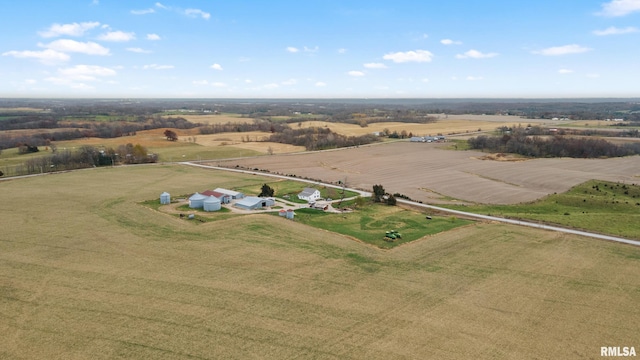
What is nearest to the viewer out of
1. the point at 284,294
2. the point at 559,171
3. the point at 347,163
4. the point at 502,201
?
the point at 284,294

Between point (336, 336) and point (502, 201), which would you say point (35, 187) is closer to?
point (336, 336)

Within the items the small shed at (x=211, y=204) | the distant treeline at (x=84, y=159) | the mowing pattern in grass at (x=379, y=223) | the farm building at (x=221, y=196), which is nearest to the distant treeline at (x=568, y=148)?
the mowing pattern in grass at (x=379, y=223)

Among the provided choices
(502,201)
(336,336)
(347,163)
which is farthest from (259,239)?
(347,163)

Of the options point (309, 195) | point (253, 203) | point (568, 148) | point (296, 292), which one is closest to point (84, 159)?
point (253, 203)

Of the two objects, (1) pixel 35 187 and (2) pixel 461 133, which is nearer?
(1) pixel 35 187

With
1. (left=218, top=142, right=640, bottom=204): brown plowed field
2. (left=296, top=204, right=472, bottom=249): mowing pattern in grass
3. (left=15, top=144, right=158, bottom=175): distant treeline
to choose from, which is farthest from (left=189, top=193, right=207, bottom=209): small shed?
(left=15, top=144, right=158, bottom=175): distant treeline

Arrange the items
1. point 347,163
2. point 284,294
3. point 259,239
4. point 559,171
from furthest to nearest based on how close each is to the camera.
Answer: point 347,163, point 559,171, point 259,239, point 284,294
